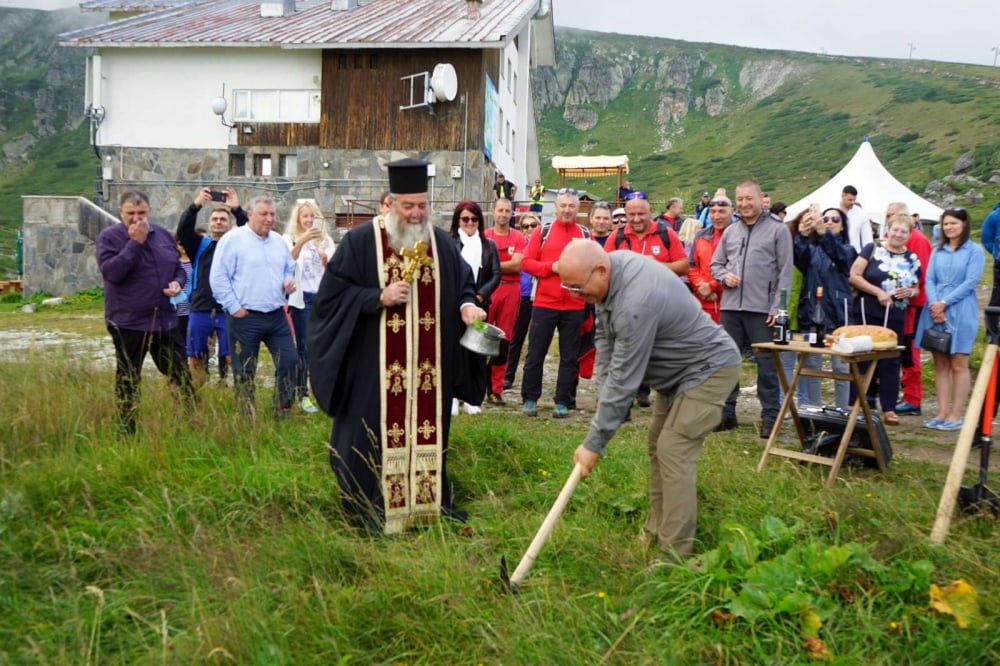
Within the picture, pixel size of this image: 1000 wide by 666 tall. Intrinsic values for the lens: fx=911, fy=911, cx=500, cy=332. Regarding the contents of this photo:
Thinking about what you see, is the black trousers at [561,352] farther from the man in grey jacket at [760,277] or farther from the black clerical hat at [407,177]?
→ the black clerical hat at [407,177]

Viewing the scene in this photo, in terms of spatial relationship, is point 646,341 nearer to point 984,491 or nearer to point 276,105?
point 984,491

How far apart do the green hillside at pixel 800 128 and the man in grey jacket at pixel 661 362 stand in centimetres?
3532

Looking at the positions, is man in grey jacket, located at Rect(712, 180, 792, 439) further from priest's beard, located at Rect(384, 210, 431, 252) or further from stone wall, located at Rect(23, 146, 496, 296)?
stone wall, located at Rect(23, 146, 496, 296)

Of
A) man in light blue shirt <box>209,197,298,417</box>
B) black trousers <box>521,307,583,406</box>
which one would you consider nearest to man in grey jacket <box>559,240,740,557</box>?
man in light blue shirt <box>209,197,298,417</box>

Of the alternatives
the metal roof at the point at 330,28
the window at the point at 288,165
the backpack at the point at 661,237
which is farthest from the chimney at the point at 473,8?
the backpack at the point at 661,237

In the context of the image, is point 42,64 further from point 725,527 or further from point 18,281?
point 725,527

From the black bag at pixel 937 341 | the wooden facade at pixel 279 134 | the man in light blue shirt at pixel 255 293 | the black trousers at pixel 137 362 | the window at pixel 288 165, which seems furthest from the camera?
the window at pixel 288 165

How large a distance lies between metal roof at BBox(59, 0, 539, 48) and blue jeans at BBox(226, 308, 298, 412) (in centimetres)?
1670

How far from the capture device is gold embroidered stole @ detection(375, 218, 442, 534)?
18.2 feet

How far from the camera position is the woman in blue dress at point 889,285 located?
8.86m

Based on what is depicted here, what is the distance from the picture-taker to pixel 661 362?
4.64 meters

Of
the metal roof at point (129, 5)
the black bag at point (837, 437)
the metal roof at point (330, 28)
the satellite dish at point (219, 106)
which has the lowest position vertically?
the black bag at point (837, 437)

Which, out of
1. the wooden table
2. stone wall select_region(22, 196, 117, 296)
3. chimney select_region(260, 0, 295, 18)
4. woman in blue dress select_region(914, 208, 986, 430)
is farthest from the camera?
chimney select_region(260, 0, 295, 18)

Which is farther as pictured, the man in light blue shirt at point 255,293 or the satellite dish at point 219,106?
the satellite dish at point 219,106
